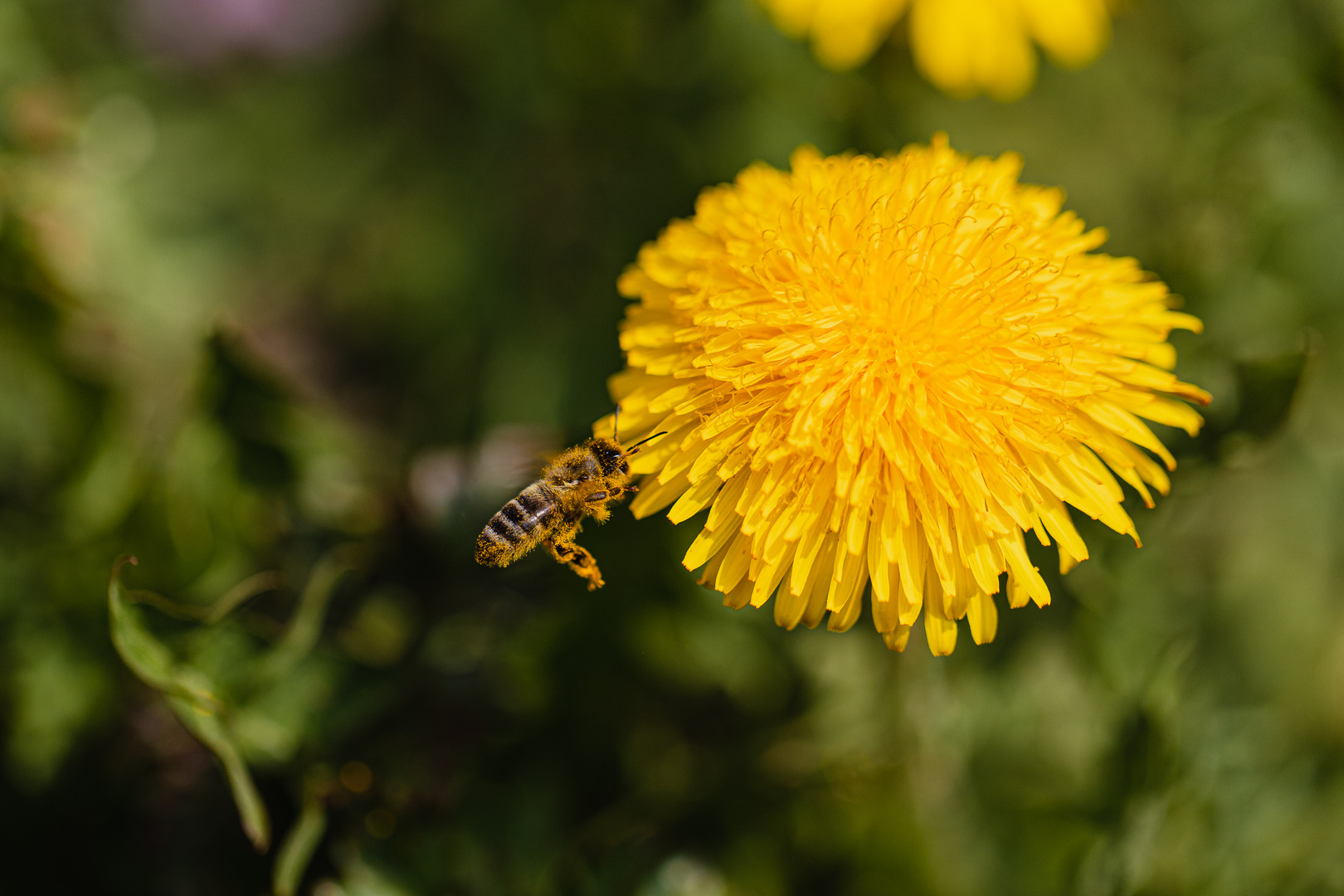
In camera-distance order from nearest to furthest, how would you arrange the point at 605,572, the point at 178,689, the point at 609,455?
the point at 609,455 < the point at 178,689 < the point at 605,572

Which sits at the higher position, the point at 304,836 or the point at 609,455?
the point at 609,455

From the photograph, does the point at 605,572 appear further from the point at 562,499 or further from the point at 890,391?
the point at 890,391

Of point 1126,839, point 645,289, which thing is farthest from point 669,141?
point 1126,839

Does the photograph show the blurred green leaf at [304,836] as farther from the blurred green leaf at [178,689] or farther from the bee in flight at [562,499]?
the bee in flight at [562,499]

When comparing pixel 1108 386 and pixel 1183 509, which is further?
pixel 1183 509

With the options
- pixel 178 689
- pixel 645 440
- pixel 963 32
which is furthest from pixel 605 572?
pixel 963 32

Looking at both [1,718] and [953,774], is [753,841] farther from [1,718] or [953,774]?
[1,718]
